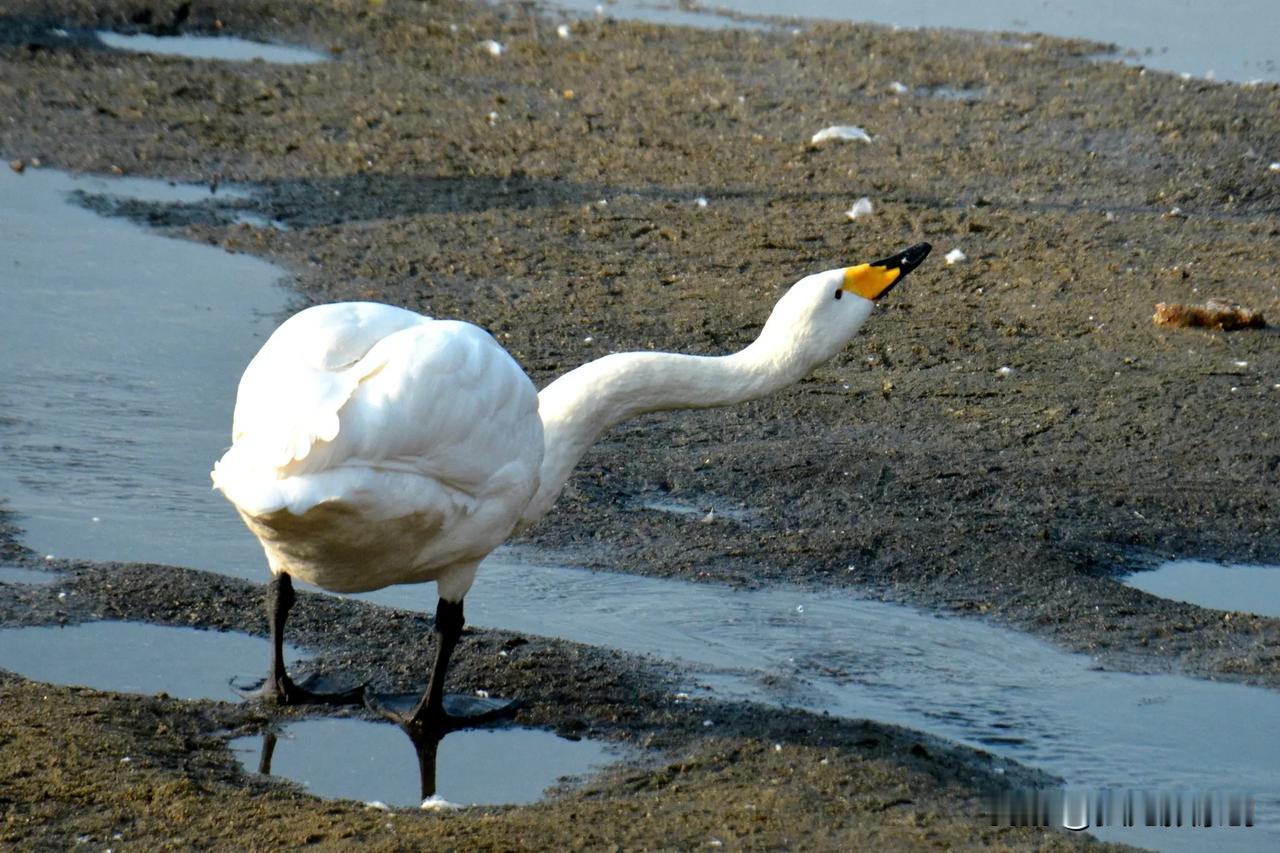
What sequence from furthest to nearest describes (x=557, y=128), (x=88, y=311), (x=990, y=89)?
1. (x=990, y=89)
2. (x=557, y=128)
3. (x=88, y=311)

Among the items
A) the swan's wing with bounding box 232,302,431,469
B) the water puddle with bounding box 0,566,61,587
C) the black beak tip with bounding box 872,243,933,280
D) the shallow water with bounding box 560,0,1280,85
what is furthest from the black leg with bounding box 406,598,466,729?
the shallow water with bounding box 560,0,1280,85

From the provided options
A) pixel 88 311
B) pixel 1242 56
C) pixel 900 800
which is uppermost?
pixel 1242 56

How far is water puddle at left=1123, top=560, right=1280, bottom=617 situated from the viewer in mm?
5926

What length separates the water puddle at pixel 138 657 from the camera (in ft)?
16.5

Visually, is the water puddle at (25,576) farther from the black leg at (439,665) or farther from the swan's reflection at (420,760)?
the black leg at (439,665)

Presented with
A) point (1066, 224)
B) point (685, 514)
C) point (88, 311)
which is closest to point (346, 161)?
point (88, 311)

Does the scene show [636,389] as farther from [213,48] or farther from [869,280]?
[213,48]

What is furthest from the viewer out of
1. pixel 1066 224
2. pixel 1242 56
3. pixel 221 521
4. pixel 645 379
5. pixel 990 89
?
pixel 1242 56

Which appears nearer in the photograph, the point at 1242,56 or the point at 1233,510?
the point at 1233,510

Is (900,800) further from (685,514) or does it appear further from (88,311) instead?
(88,311)

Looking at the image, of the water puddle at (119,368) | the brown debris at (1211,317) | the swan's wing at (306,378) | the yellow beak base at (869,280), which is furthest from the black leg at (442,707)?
the brown debris at (1211,317)

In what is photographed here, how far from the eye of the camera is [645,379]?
5242 millimetres

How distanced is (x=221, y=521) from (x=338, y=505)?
2003 millimetres

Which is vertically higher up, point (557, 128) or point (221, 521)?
point (557, 128)
